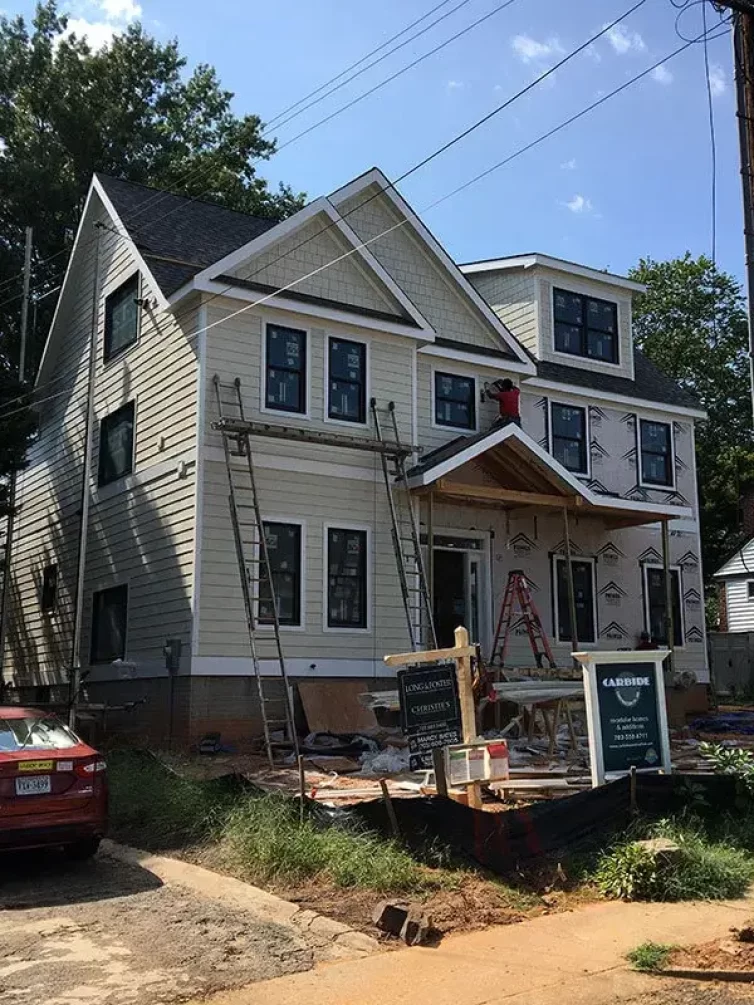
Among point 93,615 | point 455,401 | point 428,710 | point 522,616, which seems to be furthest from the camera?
point 455,401

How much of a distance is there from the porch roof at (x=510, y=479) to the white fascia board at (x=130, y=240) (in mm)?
5230

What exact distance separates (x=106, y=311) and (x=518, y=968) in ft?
54.9

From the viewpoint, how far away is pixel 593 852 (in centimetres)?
859

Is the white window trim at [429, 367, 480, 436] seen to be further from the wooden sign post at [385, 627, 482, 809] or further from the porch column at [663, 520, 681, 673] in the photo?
the wooden sign post at [385, 627, 482, 809]

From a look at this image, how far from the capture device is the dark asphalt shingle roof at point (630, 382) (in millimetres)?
21422

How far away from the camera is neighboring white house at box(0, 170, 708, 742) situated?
16500mm

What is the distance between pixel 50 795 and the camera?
28.9 feet

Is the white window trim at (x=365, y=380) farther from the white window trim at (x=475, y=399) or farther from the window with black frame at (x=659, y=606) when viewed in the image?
the window with black frame at (x=659, y=606)

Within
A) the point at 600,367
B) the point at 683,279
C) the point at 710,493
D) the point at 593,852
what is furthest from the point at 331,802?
the point at 683,279

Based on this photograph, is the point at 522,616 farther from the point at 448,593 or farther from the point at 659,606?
the point at 659,606

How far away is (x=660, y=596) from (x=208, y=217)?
488 inches

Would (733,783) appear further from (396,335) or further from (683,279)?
(683,279)

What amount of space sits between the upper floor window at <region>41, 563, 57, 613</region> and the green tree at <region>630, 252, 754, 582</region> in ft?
107

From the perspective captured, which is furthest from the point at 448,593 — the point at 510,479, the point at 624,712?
the point at 624,712
